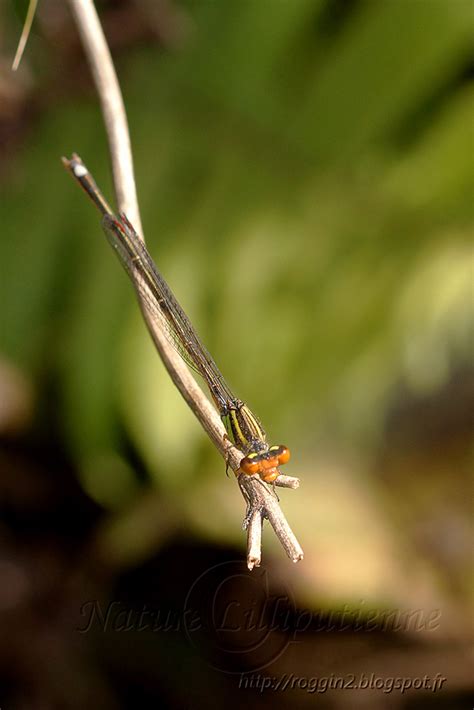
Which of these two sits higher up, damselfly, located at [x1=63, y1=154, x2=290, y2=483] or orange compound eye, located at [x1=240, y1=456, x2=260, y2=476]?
damselfly, located at [x1=63, y1=154, x2=290, y2=483]

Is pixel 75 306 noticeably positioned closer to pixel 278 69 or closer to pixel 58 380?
pixel 58 380

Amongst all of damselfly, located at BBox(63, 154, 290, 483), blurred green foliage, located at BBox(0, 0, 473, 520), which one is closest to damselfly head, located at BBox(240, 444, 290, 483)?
damselfly, located at BBox(63, 154, 290, 483)

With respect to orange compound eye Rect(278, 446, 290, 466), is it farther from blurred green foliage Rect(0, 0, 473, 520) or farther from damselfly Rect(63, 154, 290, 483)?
blurred green foliage Rect(0, 0, 473, 520)

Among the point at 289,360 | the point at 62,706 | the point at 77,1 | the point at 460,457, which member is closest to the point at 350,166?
the point at 289,360

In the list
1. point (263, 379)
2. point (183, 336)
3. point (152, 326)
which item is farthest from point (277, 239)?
point (152, 326)

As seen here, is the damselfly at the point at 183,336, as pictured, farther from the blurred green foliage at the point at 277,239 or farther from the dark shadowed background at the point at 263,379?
the blurred green foliage at the point at 277,239

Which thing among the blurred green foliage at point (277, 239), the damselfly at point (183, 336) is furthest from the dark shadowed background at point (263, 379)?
the damselfly at point (183, 336)
